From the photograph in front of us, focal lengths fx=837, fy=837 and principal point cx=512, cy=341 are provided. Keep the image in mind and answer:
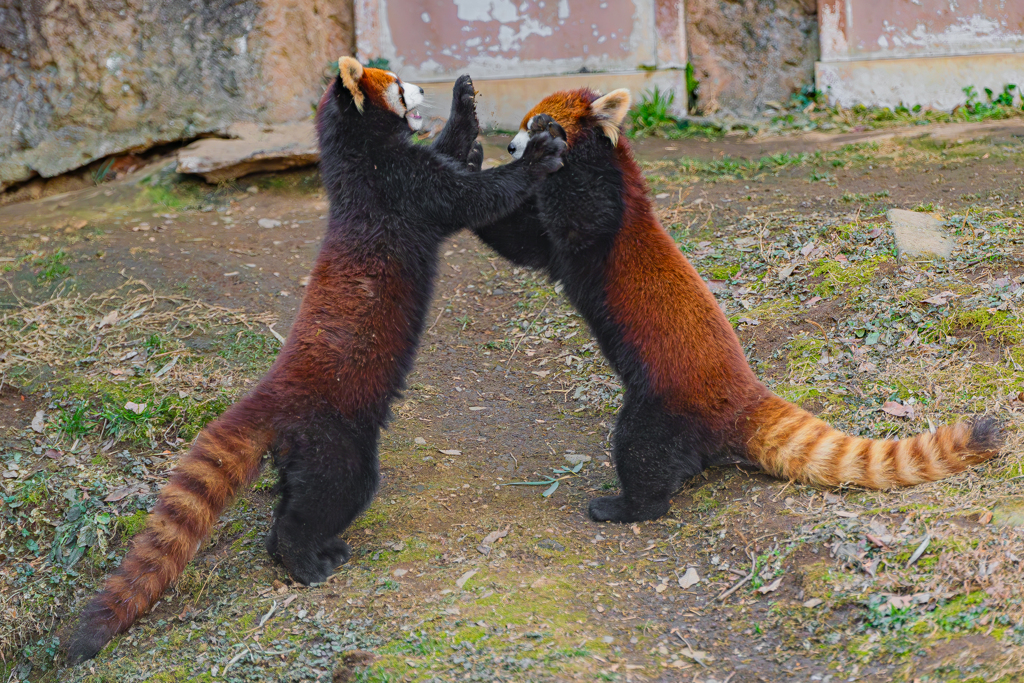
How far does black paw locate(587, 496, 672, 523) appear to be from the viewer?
4.14 m

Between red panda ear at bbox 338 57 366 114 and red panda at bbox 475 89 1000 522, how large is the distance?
91 centimetres

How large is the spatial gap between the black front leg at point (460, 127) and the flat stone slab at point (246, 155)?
429cm

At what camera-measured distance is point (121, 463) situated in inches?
196

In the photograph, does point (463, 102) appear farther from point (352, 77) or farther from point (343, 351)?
point (343, 351)

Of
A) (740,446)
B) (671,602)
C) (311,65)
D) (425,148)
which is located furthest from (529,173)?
(311,65)

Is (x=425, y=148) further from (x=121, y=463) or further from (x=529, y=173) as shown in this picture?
(x=121, y=463)

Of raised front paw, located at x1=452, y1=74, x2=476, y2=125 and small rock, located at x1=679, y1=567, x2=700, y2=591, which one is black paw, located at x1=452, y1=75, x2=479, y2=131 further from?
small rock, located at x1=679, y1=567, x2=700, y2=591

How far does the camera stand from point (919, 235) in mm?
5938

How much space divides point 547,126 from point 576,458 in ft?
6.36

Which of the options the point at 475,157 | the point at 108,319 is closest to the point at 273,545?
the point at 475,157

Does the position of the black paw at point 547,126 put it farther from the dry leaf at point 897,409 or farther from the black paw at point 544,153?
the dry leaf at point 897,409

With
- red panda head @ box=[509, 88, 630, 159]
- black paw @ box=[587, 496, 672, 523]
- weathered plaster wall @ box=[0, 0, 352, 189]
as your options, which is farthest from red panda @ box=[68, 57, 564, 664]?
weathered plaster wall @ box=[0, 0, 352, 189]

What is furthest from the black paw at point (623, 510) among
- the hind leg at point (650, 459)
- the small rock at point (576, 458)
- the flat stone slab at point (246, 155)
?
the flat stone slab at point (246, 155)

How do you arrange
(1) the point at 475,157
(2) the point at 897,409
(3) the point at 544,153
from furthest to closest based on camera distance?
(1) the point at 475,157 → (2) the point at 897,409 → (3) the point at 544,153
